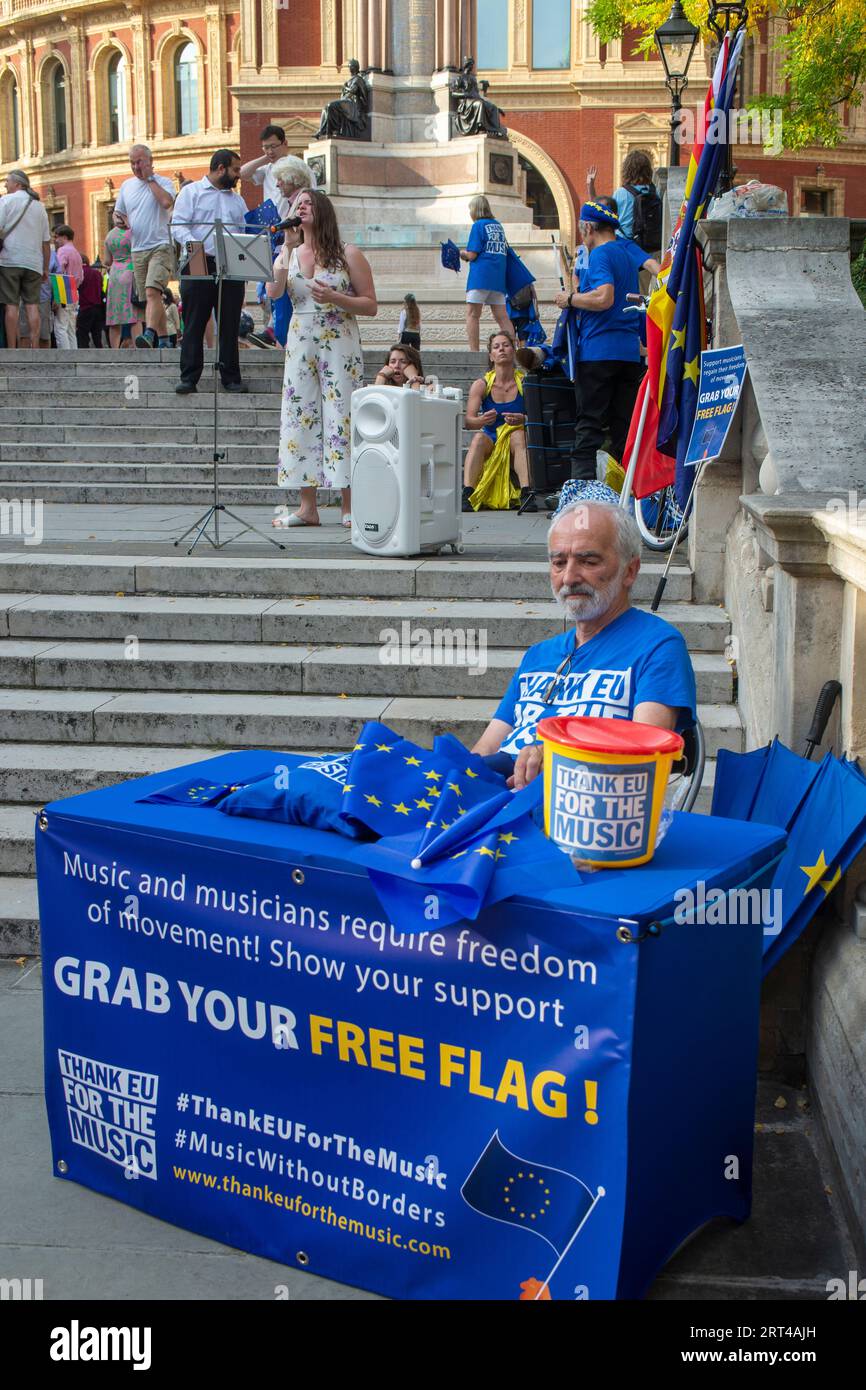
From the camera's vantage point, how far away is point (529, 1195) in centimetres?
273

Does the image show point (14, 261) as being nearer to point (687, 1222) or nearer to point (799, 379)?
point (799, 379)

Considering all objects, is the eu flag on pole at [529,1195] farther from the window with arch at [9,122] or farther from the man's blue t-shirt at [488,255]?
the window with arch at [9,122]

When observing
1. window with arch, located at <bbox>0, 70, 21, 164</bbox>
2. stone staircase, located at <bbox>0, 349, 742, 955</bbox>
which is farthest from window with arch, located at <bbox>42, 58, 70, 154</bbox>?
stone staircase, located at <bbox>0, 349, 742, 955</bbox>

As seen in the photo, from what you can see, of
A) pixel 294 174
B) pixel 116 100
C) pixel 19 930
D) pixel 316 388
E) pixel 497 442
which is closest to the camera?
pixel 19 930

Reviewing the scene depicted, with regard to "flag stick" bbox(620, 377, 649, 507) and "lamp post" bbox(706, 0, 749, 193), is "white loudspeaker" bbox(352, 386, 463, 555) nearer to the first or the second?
"flag stick" bbox(620, 377, 649, 507)

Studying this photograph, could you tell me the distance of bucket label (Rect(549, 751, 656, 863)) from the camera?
8.62 feet

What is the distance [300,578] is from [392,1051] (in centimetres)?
431

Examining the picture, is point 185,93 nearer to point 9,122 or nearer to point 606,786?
point 9,122

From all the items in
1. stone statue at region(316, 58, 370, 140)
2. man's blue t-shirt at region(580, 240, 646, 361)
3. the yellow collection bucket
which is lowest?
the yellow collection bucket

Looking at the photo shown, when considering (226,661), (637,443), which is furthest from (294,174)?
(226,661)

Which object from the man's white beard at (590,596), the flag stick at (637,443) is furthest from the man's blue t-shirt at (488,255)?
the man's white beard at (590,596)

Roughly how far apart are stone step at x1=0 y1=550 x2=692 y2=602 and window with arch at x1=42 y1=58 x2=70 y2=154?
168 feet

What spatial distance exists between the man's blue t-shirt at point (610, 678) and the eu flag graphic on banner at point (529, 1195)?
1095mm
